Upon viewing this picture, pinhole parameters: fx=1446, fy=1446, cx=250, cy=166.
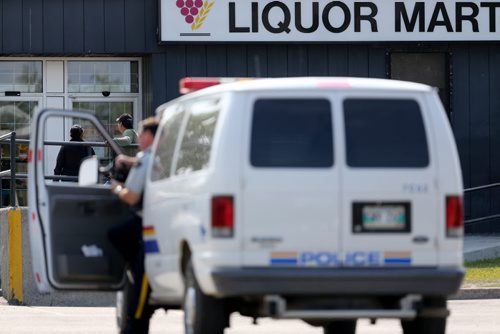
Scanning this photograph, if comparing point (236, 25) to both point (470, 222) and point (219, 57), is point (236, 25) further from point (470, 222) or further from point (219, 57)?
point (470, 222)

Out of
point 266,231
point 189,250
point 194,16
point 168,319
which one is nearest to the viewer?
point 266,231

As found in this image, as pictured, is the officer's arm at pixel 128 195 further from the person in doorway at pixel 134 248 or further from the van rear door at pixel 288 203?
the van rear door at pixel 288 203

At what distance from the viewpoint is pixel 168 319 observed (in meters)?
15.2

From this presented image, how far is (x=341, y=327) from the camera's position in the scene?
38.6 feet

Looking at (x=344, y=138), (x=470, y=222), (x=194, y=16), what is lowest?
(x=470, y=222)

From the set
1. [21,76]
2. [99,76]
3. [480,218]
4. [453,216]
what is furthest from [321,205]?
[21,76]

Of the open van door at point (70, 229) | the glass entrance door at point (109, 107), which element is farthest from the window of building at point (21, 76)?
the open van door at point (70, 229)

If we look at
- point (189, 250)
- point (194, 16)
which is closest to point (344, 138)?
point (189, 250)

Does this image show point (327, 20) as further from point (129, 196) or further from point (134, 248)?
point (129, 196)

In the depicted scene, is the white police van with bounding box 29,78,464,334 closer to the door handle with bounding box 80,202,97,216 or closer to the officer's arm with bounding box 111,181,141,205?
the officer's arm with bounding box 111,181,141,205

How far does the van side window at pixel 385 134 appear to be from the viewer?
945 centimetres

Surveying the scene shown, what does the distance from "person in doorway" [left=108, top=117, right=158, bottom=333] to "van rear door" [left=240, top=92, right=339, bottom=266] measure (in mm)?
1927

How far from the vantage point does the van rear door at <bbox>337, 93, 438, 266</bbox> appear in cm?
934

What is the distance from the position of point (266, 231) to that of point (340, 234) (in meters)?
0.48
